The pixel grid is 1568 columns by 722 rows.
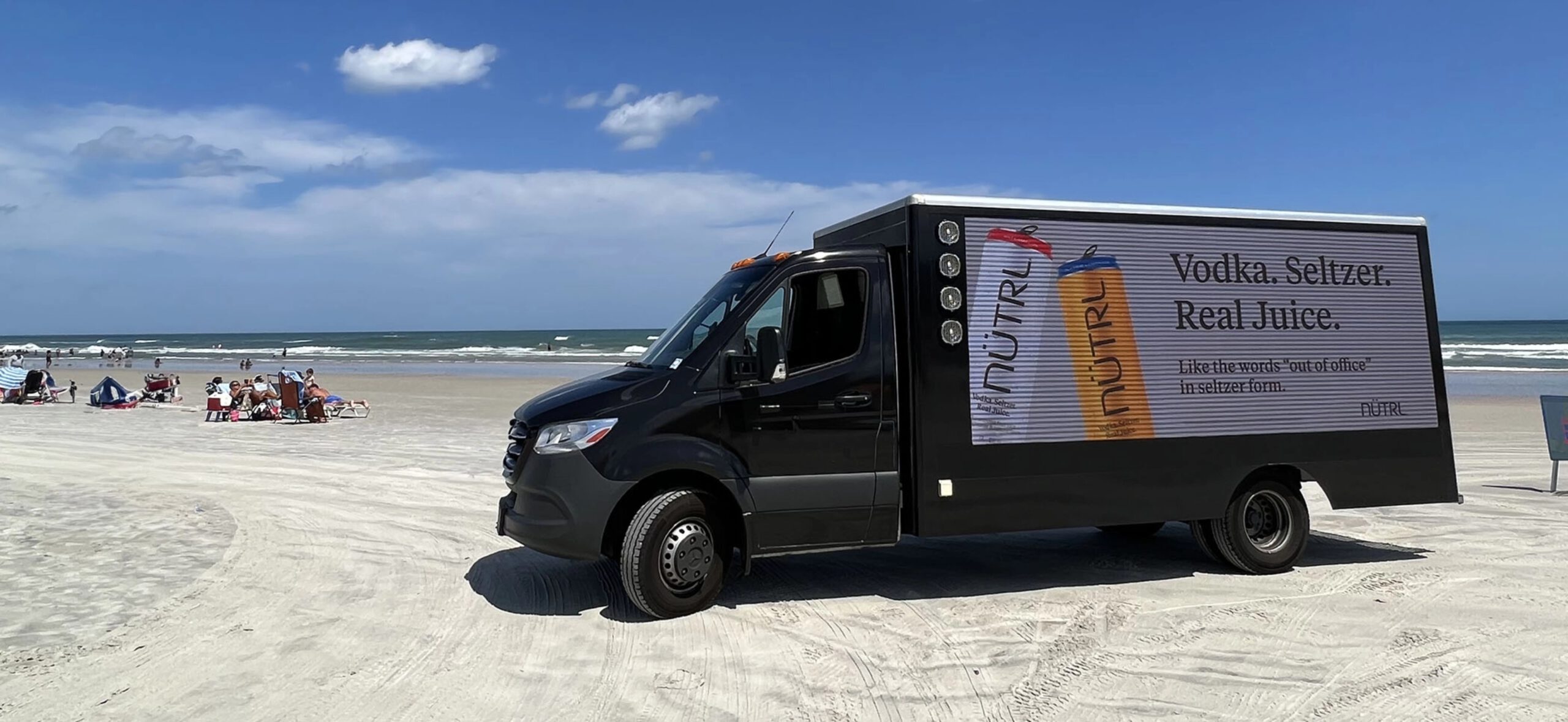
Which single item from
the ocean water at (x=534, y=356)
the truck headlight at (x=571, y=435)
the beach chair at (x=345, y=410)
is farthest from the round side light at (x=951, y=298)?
the ocean water at (x=534, y=356)

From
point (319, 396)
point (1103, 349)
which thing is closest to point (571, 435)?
point (1103, 349)

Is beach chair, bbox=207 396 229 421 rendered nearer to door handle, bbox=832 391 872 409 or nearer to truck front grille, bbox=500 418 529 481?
truck front grille, bbox=500 418 529 481

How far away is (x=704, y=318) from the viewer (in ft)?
21.0

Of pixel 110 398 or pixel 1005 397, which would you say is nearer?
pixel 1005 397

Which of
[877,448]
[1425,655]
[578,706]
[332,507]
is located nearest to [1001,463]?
[877,448]

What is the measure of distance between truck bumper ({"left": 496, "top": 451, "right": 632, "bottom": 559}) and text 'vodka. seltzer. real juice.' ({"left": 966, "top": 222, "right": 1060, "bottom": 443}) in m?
2.47

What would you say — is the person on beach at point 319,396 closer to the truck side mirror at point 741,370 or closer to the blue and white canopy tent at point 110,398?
the blue and white canopy tent at point 110,398

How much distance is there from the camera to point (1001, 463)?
20.9ft

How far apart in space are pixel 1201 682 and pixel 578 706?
3.12 m

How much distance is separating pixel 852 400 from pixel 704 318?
3.85 ft

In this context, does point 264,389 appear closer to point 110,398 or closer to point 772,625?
point 110,398

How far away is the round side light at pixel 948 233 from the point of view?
628 cm

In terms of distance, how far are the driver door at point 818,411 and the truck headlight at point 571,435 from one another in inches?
30.3

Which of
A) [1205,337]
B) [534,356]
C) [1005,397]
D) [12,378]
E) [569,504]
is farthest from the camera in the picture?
[534,356]
